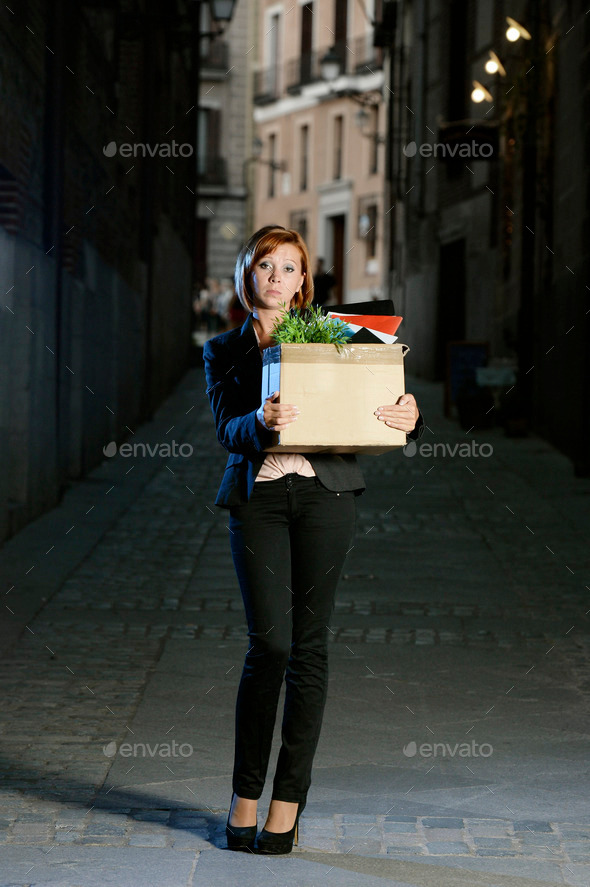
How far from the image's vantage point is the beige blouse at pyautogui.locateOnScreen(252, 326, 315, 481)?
14.1ft

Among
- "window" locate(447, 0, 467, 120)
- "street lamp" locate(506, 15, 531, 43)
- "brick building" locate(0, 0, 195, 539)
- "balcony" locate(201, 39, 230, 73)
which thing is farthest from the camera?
"balcony" locate(201, 39, 230, 73)

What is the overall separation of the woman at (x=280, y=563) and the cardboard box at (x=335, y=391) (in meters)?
0.15

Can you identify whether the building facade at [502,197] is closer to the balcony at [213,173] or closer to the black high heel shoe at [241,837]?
the black high heel shoe at [241,837]

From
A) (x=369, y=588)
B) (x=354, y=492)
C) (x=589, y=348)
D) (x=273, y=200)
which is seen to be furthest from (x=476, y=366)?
(x=273, y=200)

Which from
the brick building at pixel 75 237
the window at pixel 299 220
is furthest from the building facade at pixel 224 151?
the brick building at pixel 75 237

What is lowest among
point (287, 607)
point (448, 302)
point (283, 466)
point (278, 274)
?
point (287, 607)

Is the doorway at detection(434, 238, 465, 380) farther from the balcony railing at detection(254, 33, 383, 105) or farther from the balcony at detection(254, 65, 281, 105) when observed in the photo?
the balcony at detection(254, 65, 281, 105)

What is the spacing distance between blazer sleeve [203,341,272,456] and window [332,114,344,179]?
156ft

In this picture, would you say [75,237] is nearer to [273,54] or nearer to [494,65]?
[494,65]

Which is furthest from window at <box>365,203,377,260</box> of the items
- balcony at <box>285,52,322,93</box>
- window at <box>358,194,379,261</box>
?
balcony at <box>285,52,322,93</box>

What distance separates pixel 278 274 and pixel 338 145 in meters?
48.2

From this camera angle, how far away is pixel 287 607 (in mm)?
4305

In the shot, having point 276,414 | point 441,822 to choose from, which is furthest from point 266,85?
point 276,414

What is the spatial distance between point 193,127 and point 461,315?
7858 mm
